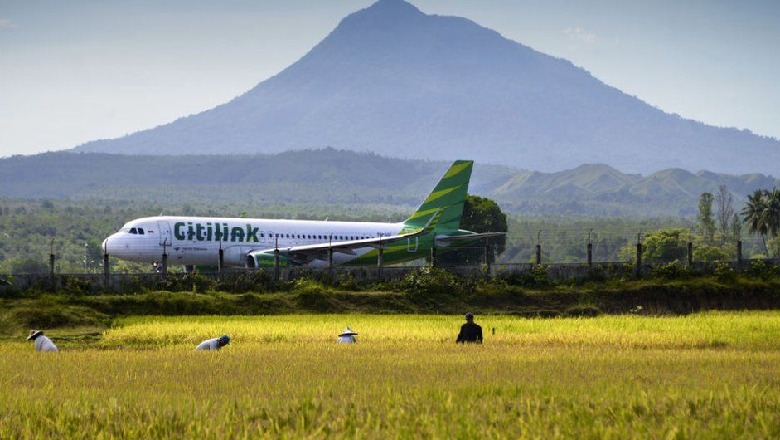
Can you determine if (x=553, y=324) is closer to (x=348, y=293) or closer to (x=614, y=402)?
(x=348, y=293)

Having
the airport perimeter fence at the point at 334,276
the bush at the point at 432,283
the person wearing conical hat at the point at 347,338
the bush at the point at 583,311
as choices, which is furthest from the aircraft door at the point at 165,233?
the person wearing conical hat at the point at 347,338

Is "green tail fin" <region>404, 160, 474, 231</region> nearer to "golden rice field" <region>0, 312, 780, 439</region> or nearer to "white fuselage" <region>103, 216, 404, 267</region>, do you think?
"white fuselage" <region>103, 216, 404, 267</region>

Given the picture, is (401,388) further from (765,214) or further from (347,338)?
(765,214)

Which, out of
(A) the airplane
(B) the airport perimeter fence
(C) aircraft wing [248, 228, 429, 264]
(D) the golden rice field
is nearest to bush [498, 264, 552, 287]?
(B) the airport perimeter fence

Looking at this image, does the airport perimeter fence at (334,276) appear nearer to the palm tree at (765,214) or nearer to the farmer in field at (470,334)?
the farmer in field at (470,334)

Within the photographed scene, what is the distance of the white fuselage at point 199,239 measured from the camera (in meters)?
66.6

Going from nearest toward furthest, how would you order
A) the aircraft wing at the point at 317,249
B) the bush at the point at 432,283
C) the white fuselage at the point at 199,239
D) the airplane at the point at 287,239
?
1. the bush at the point at 432,283
2. the white fuselage at the point at 199,239
3. the airplane at the point at 287,239
4. the aircraft wing at the point at 317,249

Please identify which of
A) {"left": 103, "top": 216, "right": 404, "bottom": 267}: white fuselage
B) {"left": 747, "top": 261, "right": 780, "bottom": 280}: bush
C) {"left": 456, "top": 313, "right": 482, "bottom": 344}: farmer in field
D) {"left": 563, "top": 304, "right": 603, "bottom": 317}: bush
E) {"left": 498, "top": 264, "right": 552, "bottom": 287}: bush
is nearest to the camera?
{"left": 456, "top": 313, "right": 482, "bottom": 344}: farmer in field

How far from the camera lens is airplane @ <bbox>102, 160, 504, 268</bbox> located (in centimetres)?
6675

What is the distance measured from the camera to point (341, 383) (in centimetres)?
2295

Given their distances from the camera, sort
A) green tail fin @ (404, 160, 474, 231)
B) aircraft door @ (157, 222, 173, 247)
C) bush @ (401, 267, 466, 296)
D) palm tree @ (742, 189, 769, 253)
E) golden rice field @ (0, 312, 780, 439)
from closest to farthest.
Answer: golden rice field @ (0, 312, 780, 439) → bush @ (401, 267, 466, 296) → aircraft door @ (157, 222, 173, 247) → green tail fin @ (404, 160, 474, 231) → palm tree @ (742, 189, 769, 253)

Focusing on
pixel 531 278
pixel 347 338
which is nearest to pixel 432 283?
pixel 531 278

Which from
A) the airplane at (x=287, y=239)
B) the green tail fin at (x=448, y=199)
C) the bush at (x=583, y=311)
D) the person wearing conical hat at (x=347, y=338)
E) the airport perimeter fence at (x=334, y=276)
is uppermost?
the green tail fin at (x=448, y=199)

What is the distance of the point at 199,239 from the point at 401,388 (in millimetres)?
47576
